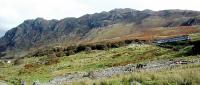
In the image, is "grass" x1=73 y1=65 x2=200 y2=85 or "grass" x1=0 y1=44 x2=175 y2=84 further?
"grass" x1=0 y1=44 x2=175 y2=84

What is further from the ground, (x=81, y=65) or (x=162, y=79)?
(x=162, y=79)

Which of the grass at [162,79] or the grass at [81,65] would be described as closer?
the grass at [162,79]

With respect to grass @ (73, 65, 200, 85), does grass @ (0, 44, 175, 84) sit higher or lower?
lower

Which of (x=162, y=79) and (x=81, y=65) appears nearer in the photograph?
(x=162, y=79)

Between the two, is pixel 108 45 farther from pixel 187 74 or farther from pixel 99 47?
pixel 187 74

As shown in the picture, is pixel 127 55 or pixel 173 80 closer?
pixel 173 80

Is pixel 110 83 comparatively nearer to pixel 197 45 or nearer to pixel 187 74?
pixel 187 74

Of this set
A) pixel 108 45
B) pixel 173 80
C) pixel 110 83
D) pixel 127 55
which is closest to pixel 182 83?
pixel 173 80

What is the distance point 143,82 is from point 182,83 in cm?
241

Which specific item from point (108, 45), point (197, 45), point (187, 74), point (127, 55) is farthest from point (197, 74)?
point (108, 45)

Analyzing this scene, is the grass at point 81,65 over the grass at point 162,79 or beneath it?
beneath

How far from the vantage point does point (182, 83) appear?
22.0 metres

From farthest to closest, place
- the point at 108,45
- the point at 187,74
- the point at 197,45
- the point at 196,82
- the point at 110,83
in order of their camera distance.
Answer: the point at 108,45, the point at 197,45, the point at 110,83, the point at 187,74, the point at 196,82

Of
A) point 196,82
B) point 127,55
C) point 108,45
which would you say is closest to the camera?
point 196,82
